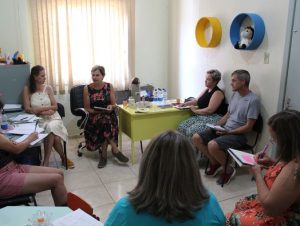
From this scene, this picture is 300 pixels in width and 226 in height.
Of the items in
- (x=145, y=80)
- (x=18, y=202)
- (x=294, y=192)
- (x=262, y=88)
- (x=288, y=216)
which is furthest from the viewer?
(x=145, y=80)

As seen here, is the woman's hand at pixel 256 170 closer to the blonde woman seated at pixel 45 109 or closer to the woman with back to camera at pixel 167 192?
the woman with back to camera at pixel 167 192

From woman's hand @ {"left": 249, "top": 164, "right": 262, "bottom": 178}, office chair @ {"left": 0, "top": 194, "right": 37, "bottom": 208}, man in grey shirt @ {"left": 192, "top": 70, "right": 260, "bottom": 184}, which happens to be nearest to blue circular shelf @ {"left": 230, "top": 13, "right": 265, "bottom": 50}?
man in grey shirt @ {"left": 192, "top": 70, "right": 260, "bottom": 184}

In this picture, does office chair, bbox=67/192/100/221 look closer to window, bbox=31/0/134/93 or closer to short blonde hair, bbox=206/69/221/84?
short blonde hair, bbox=206/69/221/84

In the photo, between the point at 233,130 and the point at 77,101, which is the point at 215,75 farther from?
the point at 77,101

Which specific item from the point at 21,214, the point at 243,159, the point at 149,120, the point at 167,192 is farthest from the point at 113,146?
the point at 167,192

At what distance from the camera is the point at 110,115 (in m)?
3.72

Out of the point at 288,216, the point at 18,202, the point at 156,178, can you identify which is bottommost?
the point at 18,202

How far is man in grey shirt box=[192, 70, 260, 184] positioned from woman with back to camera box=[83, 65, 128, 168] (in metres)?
1.06

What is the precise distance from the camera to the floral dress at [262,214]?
5.10 feet

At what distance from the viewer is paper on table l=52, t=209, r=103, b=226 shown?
4.68 ft

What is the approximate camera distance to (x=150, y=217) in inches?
41.3

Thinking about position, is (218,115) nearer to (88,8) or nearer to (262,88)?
(262,88)

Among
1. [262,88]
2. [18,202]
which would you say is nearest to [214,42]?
[262,88]

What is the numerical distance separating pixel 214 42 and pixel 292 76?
1165mm
